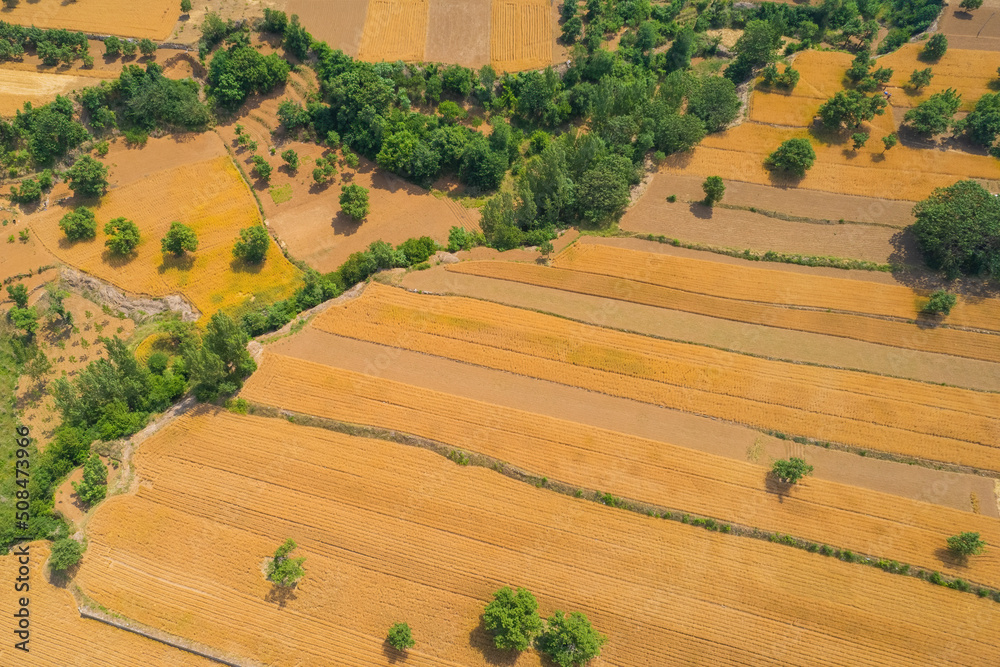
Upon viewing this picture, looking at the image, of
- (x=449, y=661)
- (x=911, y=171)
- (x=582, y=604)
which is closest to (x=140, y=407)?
(x=449, y=661)

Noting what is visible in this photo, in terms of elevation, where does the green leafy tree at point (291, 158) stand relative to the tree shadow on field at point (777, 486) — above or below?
above

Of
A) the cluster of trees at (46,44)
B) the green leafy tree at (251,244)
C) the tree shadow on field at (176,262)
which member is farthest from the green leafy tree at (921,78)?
the cluster of trees at (46,44)

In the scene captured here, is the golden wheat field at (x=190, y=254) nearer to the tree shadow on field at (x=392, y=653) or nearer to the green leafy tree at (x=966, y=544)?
the tree shadow on field at (x=392, y=653)

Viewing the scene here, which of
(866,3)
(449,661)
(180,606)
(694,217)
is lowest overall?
(180,606)

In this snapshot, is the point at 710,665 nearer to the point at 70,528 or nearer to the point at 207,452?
the point at 207,452

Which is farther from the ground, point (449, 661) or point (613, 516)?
point (613, 516)

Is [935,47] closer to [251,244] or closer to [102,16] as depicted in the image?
[251,244]

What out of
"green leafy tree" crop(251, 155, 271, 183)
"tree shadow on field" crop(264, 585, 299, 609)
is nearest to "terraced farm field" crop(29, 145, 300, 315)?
"green leafy tree" crop(251, 155, 271, 183)
